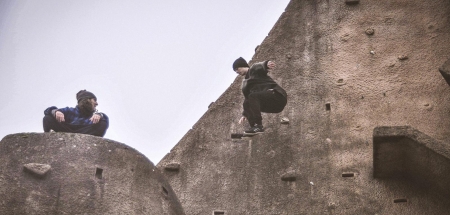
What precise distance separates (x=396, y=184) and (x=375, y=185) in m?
0.26

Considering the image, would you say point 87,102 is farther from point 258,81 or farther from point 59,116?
point 258,81

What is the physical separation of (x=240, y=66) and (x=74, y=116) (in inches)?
110

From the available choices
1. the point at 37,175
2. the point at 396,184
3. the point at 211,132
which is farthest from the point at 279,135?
the point at 37,175

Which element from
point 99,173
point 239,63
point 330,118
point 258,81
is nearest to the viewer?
point 99,173

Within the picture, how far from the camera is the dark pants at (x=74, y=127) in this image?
11.2m

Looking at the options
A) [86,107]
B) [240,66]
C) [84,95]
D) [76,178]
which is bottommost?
[76,178]

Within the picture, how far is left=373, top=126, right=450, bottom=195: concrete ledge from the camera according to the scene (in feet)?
34.8

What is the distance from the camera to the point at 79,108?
38.2 feet

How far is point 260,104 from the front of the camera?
42.4 feet

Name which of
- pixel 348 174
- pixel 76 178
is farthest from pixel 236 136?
pixel 76 178

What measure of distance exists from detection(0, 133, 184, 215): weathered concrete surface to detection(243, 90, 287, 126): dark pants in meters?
2.42

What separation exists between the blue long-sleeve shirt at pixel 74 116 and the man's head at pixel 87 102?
8 cm

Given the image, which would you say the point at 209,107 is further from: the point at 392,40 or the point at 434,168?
the point at 434,168

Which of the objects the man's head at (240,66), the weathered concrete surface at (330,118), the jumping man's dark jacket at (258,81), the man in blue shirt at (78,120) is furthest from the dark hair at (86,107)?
the man's head at (240,66)
